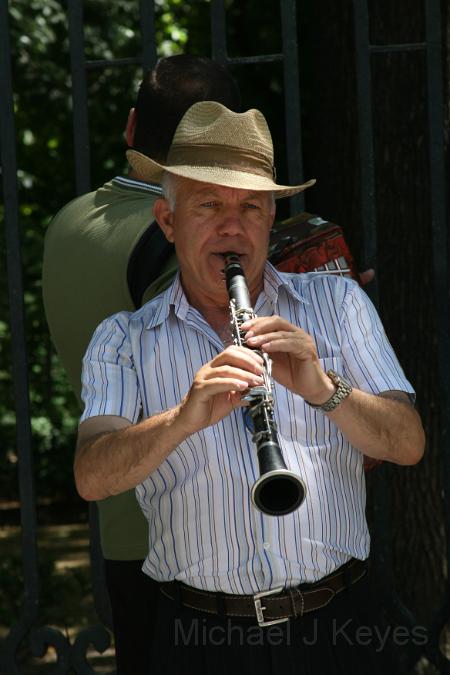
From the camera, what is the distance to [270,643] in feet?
8.57

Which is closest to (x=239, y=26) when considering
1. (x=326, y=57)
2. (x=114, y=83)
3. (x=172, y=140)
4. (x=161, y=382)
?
(x=114, y=83)

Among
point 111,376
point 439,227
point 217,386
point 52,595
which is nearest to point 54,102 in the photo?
point 52,595

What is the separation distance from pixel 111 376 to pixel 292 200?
106 cm

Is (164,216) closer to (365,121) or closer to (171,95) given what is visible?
(171,95)

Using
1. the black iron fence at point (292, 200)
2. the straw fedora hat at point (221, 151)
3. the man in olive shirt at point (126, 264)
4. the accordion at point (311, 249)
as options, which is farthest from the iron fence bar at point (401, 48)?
the straw fedora hat at point (221, 151)

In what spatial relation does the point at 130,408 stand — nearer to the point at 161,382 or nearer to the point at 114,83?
the point at 161,382

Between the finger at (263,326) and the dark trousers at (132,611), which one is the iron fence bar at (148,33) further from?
the dark trousers at (132,611)

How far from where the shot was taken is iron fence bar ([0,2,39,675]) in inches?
139

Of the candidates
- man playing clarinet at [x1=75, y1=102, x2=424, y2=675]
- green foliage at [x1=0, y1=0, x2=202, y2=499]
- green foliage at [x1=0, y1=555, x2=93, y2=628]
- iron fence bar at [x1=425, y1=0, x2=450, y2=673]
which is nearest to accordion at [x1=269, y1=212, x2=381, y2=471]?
man playing clarinet at [x1=75, y1=102, x2=424, y2=675]

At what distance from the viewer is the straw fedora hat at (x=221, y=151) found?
2711mm

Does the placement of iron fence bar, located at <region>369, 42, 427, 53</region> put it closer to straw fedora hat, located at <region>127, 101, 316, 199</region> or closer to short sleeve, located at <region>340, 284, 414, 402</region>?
straw fedora hat, located at <region>127, 101, 316, 199</region>

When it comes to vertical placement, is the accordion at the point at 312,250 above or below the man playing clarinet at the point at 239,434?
above

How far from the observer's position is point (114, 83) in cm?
714

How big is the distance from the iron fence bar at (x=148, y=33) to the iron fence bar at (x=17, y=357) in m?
0.39
